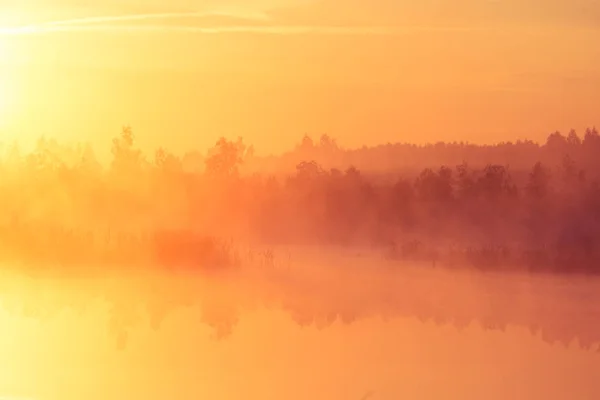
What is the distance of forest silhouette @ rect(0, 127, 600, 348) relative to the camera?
116 inches

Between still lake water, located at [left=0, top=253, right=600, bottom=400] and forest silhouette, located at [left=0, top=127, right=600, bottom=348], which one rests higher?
forest silhouette, located at [left=0, top=127, right=600, bottom=348]

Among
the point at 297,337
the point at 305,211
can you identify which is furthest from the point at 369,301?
the point at 305,211

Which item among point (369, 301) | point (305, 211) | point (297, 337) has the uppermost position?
point (305, 211)

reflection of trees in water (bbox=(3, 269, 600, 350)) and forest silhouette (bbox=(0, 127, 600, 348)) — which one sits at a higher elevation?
forest silhouette (bbox=(0, 127, 600, 348))

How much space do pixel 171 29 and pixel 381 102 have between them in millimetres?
792

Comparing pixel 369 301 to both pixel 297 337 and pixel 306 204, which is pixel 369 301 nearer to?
pixel 297 337

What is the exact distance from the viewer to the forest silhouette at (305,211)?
9.66 feet

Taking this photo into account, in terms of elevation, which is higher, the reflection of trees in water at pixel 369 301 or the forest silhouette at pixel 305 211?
the forest silhouette at pixel 305 211

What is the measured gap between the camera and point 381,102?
120 inches

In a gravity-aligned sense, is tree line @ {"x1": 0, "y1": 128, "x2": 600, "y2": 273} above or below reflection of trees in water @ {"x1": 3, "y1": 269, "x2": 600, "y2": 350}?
above

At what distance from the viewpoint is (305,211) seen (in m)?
3.11

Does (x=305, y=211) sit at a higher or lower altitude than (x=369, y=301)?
higher

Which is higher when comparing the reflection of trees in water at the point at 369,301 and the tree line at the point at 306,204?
the tree line at the point at 306,204

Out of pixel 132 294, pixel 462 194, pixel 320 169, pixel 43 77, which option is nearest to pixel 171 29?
pixel 43 77
